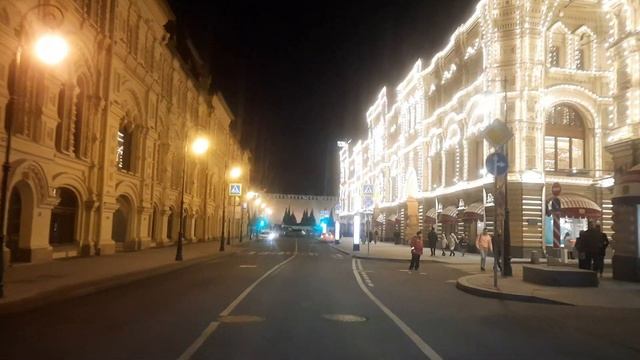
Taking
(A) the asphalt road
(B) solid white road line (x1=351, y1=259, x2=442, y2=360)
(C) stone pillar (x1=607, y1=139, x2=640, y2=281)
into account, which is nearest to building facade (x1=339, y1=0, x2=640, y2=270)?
(C) stone pillar (x1=607, y1=139, x2=640, y2=281)

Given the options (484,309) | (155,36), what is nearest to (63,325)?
(484,309)

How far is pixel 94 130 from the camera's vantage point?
28.2 meters

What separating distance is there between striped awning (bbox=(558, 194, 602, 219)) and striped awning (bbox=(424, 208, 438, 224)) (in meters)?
15.4

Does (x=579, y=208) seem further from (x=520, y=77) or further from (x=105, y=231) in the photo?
(x=105, y=231)

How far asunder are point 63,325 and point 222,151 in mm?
63791

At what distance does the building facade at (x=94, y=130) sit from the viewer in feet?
71.4

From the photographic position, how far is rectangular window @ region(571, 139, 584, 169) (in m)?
41.0

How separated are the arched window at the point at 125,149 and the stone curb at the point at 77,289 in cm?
1068

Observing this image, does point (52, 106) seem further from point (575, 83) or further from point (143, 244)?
point (575, 83)

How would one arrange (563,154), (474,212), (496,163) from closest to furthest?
(496,163)
(563,154)
(474,212)

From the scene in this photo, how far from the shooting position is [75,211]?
27.6 meters

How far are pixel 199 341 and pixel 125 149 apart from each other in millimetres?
27658

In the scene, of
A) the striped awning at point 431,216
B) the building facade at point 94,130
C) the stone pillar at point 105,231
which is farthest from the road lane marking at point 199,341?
the striped awning at point 431,216

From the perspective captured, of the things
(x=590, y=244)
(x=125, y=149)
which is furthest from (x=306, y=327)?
(x=125, y=149)
